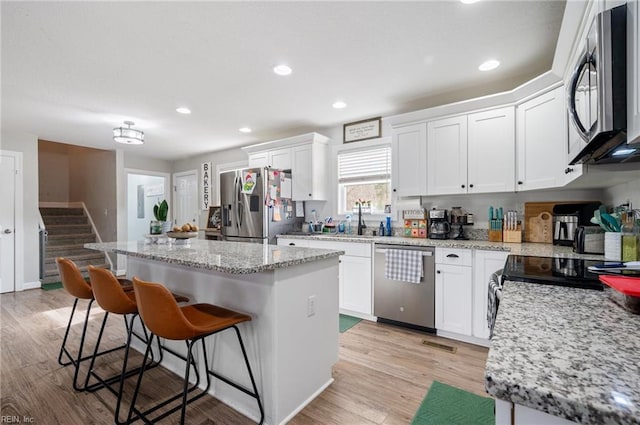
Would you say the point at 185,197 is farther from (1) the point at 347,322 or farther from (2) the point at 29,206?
(1) the point at 347,322

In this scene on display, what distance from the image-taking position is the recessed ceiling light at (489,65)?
2.62 m

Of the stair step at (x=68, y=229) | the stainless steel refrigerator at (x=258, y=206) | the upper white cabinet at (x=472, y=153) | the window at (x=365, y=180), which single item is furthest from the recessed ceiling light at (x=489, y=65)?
the stair step at (x=68, y=229)

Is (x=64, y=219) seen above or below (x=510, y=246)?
above

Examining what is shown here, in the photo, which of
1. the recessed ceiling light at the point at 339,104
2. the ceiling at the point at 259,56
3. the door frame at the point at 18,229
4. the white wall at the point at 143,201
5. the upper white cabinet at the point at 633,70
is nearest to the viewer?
the upper white cabinet at the point at 633,70

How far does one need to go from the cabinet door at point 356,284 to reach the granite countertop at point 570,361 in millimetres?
2413

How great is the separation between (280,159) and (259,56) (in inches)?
84.3

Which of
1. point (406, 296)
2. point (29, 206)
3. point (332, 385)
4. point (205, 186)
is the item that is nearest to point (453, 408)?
point (332, 385)

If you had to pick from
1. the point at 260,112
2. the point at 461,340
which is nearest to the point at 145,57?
the point at 260,112

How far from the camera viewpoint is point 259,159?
4883 mm

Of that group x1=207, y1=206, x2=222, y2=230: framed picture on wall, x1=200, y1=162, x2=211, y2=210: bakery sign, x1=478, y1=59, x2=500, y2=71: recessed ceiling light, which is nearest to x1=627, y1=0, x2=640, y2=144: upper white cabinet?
x1=478, y1=59, x2=500, y2=71: recessed ceiling light

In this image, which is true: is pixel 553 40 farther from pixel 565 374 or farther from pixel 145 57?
pixel 145 57

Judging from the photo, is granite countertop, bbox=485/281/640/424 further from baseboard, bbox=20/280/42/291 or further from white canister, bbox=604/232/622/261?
baseboard, bbox=20/280/42/291

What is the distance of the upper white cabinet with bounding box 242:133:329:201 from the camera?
4.22m

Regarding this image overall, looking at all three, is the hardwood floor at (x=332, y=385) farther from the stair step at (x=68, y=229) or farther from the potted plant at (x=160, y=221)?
the stair step at (x=68, y=229)
